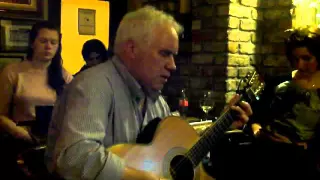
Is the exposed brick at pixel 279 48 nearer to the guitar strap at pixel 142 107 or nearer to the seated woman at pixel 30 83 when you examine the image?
the seated woman at pixel 30 83

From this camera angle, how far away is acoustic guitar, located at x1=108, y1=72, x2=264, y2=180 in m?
1.56

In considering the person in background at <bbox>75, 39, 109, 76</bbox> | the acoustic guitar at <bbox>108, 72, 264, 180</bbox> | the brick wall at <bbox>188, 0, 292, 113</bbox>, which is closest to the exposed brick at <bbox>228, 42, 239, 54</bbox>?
the brick wall at <bbox>188, 0, 292, 113</bbox>

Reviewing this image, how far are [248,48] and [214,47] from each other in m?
0.28

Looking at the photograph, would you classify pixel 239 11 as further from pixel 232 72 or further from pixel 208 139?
pixel 208 139

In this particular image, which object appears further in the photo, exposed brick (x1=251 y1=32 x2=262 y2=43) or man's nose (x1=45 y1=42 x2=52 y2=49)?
exposed brick (x1=251 y1=32 x2=262 y2=43)

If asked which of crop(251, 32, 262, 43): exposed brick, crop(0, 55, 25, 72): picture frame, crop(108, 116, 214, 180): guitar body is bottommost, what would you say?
crop(108, 116, 214, 180): guitar body

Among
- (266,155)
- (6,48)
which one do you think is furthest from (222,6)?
(6,48)

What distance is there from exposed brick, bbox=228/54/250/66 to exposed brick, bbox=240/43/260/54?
4 cm

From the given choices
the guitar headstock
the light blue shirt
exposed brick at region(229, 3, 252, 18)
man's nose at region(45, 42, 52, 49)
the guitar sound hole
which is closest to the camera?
the light blue shirt

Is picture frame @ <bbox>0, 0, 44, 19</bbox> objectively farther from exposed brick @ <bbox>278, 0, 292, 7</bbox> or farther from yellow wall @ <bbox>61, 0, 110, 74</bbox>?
exposed brick @ <bbox>278, 0, 292, 7</bbox>

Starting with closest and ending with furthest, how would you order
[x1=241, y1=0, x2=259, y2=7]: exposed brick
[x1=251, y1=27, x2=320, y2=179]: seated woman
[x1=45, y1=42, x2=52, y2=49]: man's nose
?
1. [x1=251, y1=27, x2=320, y2=179]: seated woman
2. [x1=45, y1=42, x2=52, y2=49]: man's nose
3. [x1=241, y1=0, x2=259, y2=7]: exposed brick

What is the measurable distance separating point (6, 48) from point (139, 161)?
1717mm

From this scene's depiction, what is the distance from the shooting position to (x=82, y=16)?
382 cm

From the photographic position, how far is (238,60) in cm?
306
